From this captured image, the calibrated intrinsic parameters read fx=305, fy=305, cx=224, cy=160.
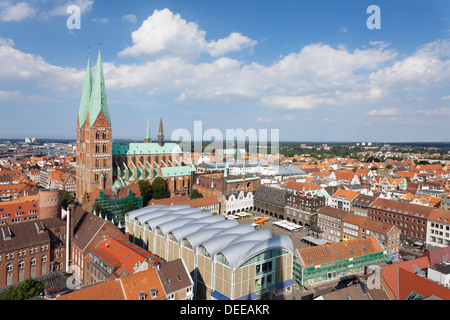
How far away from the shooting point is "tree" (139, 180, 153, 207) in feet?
247

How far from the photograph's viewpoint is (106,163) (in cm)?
7294

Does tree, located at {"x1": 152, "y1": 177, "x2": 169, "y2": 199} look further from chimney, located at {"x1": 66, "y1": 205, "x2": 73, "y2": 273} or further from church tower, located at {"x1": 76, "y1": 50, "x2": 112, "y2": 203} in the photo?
chimney, located at {"x1": 66, "y1": 205, "x2": 73, "y2": 273}

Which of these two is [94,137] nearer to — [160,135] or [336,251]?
[160,135]

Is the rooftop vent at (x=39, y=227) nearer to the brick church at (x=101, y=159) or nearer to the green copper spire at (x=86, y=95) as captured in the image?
the brick church at (x=101, y=159)

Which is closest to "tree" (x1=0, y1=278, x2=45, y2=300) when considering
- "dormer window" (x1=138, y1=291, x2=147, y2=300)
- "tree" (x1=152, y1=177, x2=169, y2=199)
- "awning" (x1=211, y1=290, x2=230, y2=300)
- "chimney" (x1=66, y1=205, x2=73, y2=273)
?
"chimney" (x1=66, y1=205, x2=73, y2=273)

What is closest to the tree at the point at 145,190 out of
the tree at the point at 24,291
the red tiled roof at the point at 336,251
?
the tree at the point at 24,291

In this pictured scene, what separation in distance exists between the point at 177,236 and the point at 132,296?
518 inches

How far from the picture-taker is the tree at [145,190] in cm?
7519

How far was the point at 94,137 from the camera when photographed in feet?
231

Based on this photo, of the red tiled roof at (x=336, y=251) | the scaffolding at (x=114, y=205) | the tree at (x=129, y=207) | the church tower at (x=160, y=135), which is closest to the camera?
the red tiled roof at (x=336, y=251)

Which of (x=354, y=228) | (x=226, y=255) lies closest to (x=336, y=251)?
(x=354, y=228)

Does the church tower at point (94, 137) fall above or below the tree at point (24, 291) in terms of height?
above

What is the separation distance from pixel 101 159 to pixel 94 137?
5.44 metres
